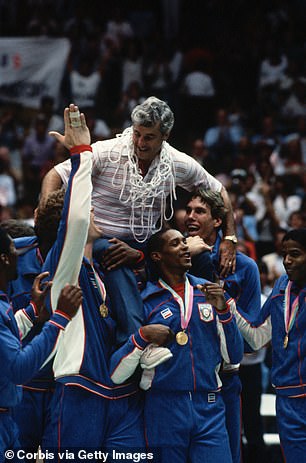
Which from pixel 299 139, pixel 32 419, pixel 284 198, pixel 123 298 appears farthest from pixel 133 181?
A: pixel 299 139

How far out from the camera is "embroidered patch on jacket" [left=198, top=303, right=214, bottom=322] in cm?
575

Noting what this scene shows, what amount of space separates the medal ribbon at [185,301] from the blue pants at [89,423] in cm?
57

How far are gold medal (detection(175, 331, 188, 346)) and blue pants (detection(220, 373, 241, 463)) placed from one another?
2.54ft

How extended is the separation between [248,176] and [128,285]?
7.16 meters

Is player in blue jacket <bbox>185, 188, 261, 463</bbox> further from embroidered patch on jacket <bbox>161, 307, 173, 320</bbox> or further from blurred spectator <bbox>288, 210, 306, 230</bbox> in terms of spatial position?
blurred spectator <bbox>288, 210, 306, 230</bbox>

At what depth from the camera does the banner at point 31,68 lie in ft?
49.1

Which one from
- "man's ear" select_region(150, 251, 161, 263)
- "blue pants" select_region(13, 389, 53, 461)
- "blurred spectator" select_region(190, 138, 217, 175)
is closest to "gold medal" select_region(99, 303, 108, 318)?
"man's ear" select_region(150, 251, 161, 263)

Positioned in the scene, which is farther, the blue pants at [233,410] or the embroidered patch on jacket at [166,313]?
the blue pants at [233,410]

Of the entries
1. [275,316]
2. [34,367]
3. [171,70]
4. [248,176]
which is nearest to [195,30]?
[171,70]

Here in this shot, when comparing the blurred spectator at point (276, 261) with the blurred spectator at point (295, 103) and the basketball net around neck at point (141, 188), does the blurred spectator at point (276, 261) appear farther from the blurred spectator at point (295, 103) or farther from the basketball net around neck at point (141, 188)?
the basketball net around neck at point (141, 188)

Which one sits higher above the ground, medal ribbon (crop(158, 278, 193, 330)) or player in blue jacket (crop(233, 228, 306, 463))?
medal ribbon (crop(158, 278, 193, 330))

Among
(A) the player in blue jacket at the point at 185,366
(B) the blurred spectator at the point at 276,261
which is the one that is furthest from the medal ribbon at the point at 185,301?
(B) the blurred spectator at the point at 276,261

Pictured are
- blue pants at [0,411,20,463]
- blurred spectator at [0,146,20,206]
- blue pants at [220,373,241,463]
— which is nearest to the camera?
blue pants at [0,411,20,463]

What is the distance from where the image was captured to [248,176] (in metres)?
12.6
